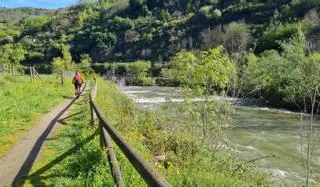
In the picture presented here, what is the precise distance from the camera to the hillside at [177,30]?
112938 millimetres

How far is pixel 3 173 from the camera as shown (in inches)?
350

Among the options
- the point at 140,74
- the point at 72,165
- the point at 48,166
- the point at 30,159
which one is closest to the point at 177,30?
the point at 140,74

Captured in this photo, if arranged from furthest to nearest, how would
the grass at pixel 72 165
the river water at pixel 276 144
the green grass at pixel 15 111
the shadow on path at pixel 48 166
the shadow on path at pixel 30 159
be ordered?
1. the river water at pixel 276 144
2. the green grass at pixel 15 111
3. the shadow on path at pixel 30 159
4. the shadow on path at pixel 48 166
5. the grass at pixel 72 165

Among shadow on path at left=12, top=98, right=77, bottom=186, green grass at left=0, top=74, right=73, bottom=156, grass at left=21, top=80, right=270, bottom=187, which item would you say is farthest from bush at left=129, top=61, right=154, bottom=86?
shadow on path at left=12, top=98, right=77, bottom=186

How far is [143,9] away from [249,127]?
17086cm

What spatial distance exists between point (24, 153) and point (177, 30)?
140 m

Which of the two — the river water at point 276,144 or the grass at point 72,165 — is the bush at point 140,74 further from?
the grass at point 72,165

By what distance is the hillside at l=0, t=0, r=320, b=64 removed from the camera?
11294cm

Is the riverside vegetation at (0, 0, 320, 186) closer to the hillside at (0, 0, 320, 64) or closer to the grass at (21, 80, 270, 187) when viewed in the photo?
the grass at (21, 80, 270, 187)

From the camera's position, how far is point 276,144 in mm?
24484

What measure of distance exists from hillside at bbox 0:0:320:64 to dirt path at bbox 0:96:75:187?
3214 inches

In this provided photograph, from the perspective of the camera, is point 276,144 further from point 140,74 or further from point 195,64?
point 140,74

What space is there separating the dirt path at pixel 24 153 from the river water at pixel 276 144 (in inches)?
223

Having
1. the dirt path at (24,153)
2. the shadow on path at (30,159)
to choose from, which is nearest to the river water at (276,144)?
the shadow on path at (30,159)
